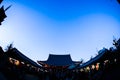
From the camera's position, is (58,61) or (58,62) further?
(58,61)

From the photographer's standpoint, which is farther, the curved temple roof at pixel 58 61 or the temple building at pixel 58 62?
the curved temple roof at pixel 58 61

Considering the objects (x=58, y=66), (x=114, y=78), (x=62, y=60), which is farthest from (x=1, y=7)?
(x=62, y=60)

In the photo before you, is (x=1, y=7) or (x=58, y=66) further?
(x=58, y=66)

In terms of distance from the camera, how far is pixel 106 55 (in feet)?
65.5

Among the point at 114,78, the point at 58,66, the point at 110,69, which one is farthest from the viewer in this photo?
the point at 58,66

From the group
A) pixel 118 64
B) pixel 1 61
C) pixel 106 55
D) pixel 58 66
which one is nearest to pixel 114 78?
pixel 118 64

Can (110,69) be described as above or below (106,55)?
below

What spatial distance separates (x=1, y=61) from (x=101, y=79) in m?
8.37

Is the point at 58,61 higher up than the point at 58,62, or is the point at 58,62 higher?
the point at 58,61

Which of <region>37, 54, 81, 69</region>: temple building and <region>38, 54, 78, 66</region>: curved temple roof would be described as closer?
<region>37, 54, 81, 69</region>: temple building

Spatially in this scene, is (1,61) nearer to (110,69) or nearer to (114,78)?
(114,78)

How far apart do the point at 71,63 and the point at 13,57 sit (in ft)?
81.5

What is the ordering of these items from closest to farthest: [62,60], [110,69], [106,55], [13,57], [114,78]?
[114,78] → [110,69] → [106,55] → [13,57] → [62,60]

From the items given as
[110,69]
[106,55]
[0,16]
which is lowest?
[110,69]
